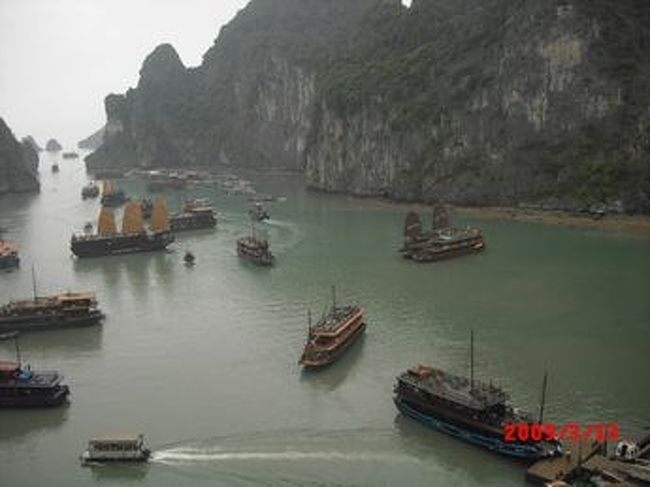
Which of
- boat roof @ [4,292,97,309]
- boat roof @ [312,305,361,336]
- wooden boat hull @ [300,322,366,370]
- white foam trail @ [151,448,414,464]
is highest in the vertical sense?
boat roof @ [4,292,97,309]

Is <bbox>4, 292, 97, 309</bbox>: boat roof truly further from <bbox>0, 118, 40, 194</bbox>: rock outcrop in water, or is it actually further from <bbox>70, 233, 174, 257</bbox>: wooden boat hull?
<bbox>0, 118, 40, 194</bbox>: rock outcrop in water

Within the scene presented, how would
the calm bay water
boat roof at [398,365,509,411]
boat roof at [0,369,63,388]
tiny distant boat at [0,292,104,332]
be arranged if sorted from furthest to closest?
tiny distant boat at [0,292,104,332]
boat roof at [0,369,63,388]
boat roof at [398,365,509,411]
the calm bay water

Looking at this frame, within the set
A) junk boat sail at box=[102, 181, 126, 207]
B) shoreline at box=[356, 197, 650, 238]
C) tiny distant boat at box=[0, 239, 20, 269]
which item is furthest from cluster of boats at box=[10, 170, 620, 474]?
junk boat sail at box=[102, 181, 126, 207]

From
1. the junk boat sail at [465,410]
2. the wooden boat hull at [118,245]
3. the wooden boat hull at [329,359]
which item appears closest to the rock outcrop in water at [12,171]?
the wooden boat hull at [118,245]

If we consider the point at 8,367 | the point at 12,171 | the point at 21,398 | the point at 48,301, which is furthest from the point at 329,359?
the point at 12,171

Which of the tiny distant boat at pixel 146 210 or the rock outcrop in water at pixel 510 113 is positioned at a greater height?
the rock outcrop in water at pixel 510 113

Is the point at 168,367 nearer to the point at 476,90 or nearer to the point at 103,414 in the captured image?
the point at 103,414

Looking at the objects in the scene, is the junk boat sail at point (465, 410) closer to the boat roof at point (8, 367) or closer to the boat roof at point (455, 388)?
the boat roof at point (455, 388)

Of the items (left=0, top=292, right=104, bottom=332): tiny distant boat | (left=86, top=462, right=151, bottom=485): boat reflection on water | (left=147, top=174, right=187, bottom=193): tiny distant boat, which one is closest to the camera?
(left=86, top=462, right=151, bottom=485): boat reflection on water
